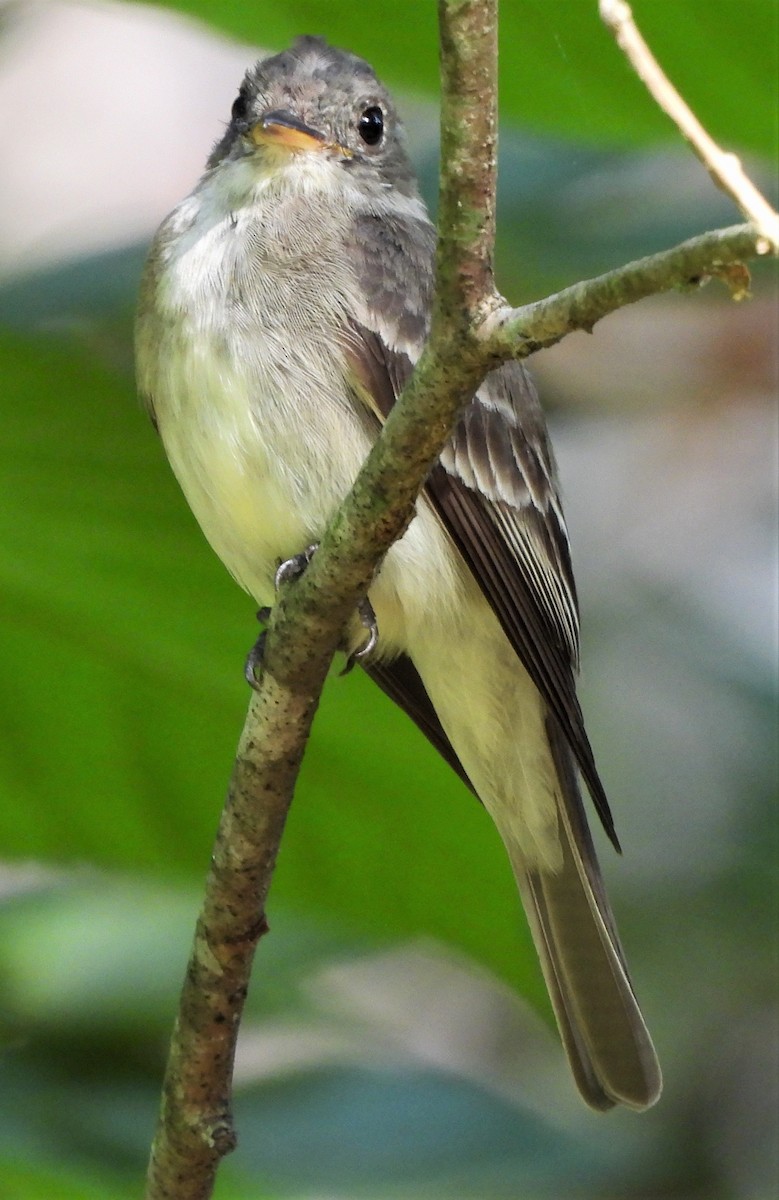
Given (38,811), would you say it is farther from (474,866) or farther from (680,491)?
(680,491)

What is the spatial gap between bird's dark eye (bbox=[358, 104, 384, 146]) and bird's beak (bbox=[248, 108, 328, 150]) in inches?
7.3

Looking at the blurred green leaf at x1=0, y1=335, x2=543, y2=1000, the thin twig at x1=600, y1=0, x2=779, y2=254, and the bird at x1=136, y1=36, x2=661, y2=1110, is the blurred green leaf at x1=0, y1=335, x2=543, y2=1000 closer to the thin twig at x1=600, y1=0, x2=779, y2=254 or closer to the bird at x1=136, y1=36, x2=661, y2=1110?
the bird at x1=136, y1=36, x2=661, y2=1110

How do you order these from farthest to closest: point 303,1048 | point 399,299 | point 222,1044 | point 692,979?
point 692,979 < point 303,1048 < point 399,299 < point 222,1044

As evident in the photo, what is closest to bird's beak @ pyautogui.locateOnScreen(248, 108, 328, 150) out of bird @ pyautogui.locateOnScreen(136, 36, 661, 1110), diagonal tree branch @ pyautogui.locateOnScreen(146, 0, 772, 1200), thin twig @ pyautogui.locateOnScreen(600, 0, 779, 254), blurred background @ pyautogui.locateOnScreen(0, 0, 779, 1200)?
bird @ pyautogui.locateOnScreen(136, 36, 661, 1110)

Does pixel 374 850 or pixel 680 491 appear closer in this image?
pixel 374 850

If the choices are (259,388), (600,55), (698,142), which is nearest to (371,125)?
(600,55)

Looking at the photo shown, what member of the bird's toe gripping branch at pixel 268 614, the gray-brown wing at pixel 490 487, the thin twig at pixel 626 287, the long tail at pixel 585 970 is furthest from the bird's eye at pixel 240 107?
the thin twig at pixel 626 287

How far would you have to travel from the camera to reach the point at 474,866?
2387 millimetres

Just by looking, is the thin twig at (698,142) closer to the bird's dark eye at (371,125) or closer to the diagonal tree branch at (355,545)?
the diagonal tree branch at (355,545)

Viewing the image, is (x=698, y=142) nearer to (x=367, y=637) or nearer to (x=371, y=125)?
(x=367, y=637)

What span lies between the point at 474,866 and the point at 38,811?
60 cm

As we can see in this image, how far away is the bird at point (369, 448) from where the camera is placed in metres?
2.10

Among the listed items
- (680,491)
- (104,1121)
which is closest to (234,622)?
(104,1121)

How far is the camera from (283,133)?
2285mm
